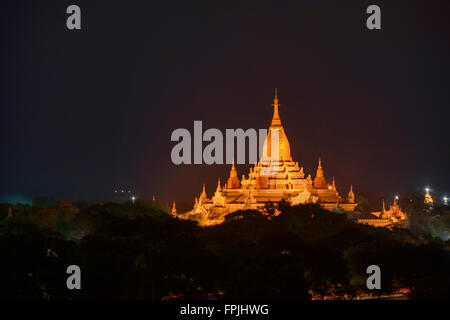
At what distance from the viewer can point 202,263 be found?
156 ft

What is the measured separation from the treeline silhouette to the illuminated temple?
1212 inches

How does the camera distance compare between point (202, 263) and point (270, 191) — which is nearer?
point (202, 263)

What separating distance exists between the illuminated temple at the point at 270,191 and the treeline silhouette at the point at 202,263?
30.8 m

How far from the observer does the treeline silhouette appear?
146 feet

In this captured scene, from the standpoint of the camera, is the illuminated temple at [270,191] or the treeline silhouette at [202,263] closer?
the treeline silhouette at [202,263]

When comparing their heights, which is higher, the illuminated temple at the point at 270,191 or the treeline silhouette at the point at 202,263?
the illuminated temple at the point at 270,191

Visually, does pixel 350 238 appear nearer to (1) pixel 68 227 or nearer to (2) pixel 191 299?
(2) pixel 191 299

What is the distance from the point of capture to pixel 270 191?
9331cm

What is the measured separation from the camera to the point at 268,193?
92938 millimetres

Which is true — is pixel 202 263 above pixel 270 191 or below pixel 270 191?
below

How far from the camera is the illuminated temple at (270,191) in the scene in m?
89.8

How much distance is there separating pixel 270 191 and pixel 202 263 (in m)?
46.1
